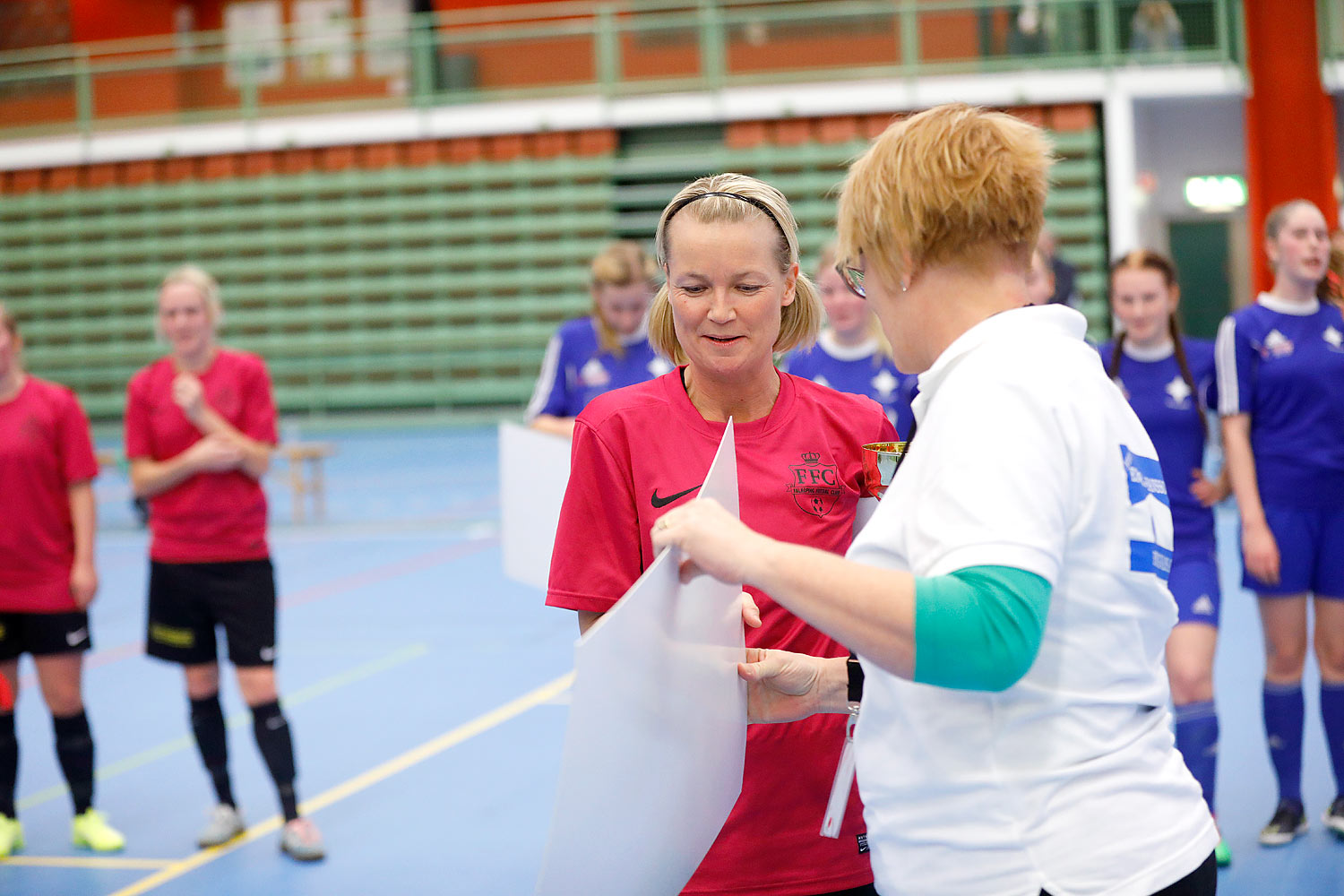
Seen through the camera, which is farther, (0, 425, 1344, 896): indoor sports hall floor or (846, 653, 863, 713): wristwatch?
(0, 425, 1344, 896): indoor sports hall floor

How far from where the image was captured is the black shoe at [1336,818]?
3574 mm

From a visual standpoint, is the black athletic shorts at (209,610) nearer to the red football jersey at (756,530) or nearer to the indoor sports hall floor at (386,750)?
the indoor sports hall floor at (386,750)

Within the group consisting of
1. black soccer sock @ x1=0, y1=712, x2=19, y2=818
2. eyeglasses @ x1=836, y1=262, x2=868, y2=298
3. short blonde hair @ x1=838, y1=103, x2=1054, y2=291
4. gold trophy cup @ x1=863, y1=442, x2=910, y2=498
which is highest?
short blonde hair @ x1=838, y1=103, x2=1054, y2=291

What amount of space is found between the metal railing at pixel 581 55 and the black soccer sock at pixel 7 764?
11688mm

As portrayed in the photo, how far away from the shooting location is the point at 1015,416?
3.54 feet

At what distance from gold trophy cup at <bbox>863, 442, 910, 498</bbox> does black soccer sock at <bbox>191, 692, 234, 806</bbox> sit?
289 cm

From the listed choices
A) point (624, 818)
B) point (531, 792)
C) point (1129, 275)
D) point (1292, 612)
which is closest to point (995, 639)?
point (624, 818)

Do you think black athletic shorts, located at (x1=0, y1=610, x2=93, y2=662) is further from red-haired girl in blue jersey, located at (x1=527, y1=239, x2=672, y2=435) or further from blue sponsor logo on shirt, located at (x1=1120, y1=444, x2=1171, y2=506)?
blue sponsor logo on shirt, located at (x1=1120, y1=444, x2=1171, y2=506)

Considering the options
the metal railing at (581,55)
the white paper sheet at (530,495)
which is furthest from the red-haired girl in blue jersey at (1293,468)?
the metal railing at (581,55)

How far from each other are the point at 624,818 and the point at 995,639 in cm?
48

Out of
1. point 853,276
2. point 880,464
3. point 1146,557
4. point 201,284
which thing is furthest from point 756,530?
point 201,284

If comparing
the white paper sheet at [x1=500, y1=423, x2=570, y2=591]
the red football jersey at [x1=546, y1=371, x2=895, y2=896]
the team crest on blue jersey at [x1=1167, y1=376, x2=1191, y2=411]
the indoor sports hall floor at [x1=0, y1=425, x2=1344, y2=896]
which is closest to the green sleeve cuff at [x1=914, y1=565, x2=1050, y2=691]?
the indoor sports hall floor at [x1=0, y1=425, x2=1344, y2=896]

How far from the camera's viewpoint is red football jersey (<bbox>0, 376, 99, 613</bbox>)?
4.01m

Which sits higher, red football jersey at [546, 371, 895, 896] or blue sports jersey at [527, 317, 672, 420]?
blue sports jersey at [527, 317, 672, 420]
